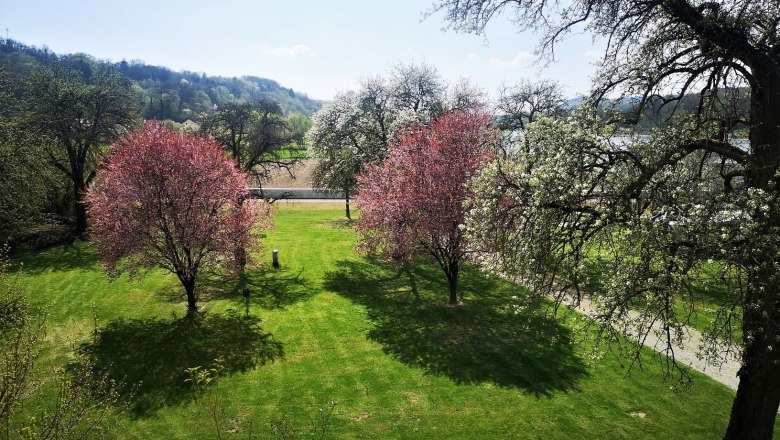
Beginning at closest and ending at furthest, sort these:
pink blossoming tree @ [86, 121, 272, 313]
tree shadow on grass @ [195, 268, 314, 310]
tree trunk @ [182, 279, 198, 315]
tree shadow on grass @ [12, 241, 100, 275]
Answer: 1. pink blossoming tree @ [86, 121, 272, 313]
2. tree trunk @ [182, 279, 198, 315]
3. tree shadow on grass @ [195, 268, 314, 310]
4. tree shadow on grass @ [12, 241, 100, 275]

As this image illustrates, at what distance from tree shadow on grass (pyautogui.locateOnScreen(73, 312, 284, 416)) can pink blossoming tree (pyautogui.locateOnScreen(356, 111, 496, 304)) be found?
7187 mm

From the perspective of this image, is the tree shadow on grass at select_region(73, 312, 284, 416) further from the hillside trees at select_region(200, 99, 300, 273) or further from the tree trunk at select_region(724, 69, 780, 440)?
the tree trunk at select_region(724, 69, 780, 440)

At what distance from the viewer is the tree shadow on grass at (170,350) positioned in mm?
13617

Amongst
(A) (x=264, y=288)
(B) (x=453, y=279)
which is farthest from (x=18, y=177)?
(B) (x=453, y=279)

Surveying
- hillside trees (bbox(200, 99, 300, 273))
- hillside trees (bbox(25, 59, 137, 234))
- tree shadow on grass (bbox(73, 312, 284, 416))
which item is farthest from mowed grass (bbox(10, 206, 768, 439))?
hillside trees (bbox(25, 59, 137, 234))

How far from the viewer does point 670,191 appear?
8234mm

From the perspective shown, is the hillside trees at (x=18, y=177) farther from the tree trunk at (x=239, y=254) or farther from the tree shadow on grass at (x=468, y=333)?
the tree shadow on grass at (x=468, y=333)

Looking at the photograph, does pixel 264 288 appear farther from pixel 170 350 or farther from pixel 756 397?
pixel 756 397

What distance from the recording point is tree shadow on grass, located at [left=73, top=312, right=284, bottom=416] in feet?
44.7

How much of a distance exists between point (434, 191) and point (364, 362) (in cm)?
753

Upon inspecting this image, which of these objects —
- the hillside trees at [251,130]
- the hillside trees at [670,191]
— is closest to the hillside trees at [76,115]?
the hillside trees at [251,130]

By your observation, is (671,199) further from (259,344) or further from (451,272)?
(259,344)

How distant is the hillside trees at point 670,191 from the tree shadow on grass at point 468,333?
2648 mm

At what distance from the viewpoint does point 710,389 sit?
14203 millimetres
